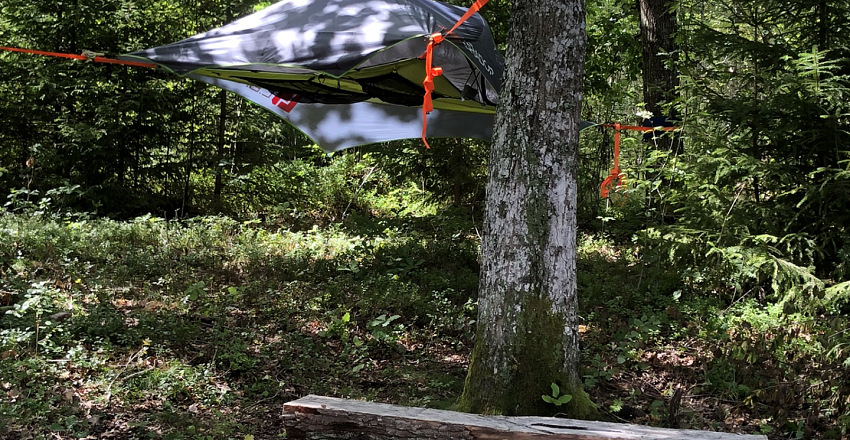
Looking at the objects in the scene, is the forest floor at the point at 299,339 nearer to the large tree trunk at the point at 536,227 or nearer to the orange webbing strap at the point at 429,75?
the large tree trunk at the point at 536,227

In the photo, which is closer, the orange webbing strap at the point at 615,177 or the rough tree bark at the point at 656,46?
the orange webbing strap at the point at 615,177

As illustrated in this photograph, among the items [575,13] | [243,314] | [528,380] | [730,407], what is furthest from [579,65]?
[243,314]

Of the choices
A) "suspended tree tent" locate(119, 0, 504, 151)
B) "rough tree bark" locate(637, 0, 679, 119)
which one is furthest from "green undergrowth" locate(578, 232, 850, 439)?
"suspended tree tent" locate(119, 0, 504, 151)

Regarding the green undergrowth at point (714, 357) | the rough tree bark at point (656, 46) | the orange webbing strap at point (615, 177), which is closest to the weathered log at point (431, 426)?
the green undergrowth at point (714, 357)

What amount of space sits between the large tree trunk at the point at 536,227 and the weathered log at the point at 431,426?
41 centimetres

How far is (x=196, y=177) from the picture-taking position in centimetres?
821

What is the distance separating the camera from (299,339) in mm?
4246

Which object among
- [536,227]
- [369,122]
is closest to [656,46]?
[369,122]

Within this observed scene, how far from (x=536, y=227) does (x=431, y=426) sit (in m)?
1.04

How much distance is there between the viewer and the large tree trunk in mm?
3021

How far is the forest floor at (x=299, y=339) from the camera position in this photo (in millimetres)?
3270

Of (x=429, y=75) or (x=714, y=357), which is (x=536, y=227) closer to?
(x=429, y=75)

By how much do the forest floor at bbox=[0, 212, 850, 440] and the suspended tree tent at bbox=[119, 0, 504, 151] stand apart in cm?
146

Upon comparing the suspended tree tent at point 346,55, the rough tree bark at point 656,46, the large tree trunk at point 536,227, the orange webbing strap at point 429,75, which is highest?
the rough tree bark at point 656,46
